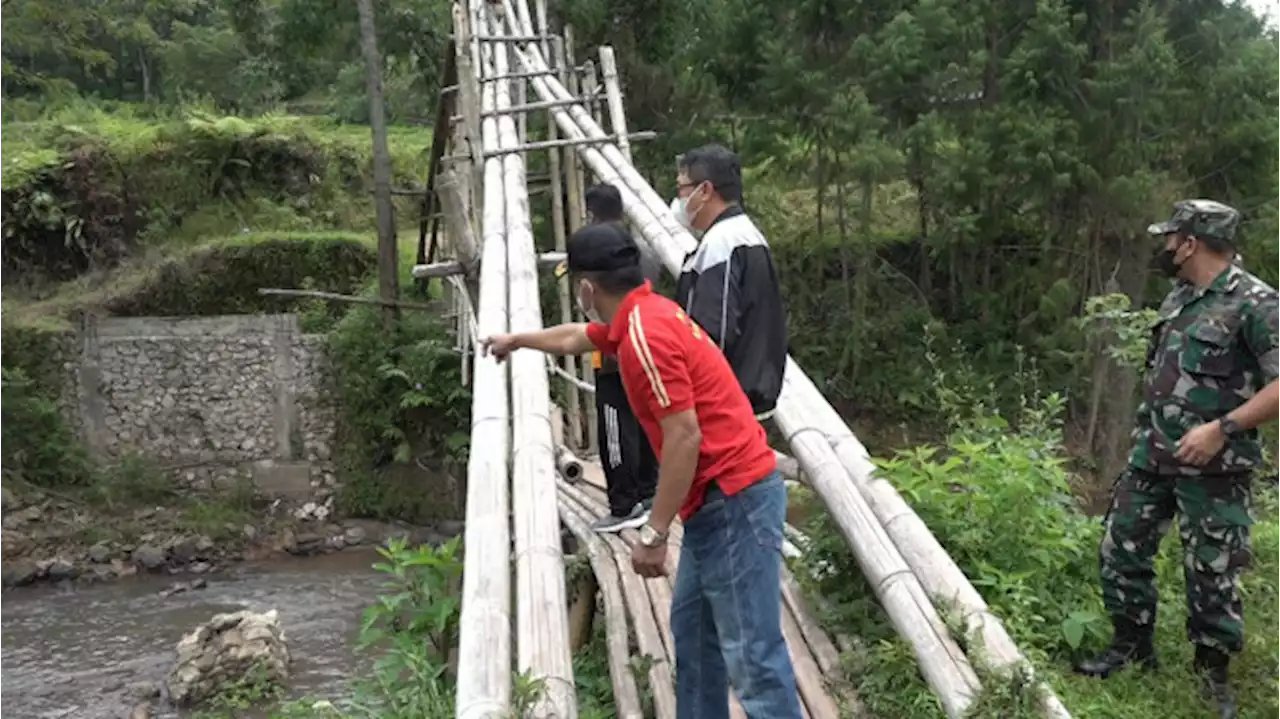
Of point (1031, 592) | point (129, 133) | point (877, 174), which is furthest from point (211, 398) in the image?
point (1031, 592)

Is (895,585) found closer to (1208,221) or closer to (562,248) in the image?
(1208,221)

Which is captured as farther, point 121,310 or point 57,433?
point 121,310

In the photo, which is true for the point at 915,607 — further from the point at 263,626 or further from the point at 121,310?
the point at 121,310

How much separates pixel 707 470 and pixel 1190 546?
1559mm

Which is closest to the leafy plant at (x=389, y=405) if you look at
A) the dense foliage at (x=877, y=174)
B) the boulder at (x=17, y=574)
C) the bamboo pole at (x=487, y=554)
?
the dense foliage at (x=877, y=174)

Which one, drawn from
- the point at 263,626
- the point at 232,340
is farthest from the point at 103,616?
the point at 232,340

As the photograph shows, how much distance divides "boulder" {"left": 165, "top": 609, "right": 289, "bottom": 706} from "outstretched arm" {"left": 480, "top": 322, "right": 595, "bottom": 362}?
729 centimetres

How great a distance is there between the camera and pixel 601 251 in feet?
8.04

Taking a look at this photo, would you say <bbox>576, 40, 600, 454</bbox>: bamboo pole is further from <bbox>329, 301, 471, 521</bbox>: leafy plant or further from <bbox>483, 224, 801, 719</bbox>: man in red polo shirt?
<bbox>329, 301, 471, 521</bbox>: leafy plant

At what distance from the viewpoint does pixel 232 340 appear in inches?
552

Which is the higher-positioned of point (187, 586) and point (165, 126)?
point (165, 126)

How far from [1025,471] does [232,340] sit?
12014 mm

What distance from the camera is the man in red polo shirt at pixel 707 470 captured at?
233cm

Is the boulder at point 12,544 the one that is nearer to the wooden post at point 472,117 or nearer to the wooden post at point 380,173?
the wooden post at point 380,173
